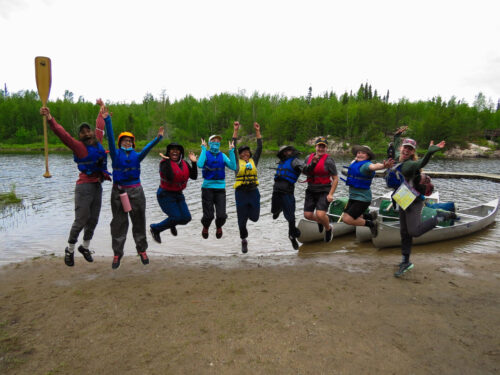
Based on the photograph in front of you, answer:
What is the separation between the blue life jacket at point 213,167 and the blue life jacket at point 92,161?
2.15m

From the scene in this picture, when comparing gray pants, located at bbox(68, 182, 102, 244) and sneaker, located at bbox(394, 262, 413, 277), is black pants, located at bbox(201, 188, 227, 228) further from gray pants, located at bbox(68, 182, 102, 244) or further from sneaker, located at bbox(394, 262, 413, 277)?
sneaker, located at bbox(394, 262, 413, 277)

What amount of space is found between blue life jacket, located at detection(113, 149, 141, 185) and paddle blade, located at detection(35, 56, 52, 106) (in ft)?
6.57

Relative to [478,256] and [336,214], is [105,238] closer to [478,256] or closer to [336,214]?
[336,214]

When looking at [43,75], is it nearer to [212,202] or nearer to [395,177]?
[212,202]

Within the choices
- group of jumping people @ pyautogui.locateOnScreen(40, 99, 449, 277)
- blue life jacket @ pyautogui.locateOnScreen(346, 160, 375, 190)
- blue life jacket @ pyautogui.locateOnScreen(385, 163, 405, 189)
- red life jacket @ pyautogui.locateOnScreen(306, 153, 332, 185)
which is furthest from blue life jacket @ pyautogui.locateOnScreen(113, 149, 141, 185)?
blue life jacket @ pyautogui.locateOnScreen(385, 163, 405, 189)

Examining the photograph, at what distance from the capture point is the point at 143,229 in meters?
6.45

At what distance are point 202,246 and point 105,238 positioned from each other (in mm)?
3959

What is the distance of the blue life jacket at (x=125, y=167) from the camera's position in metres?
5.96

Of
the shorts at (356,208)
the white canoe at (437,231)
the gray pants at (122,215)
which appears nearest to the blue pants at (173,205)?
the gray pants at (122,215)

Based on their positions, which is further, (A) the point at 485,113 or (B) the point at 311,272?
(A) the point at 485,113

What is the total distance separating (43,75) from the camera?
628 centimetres

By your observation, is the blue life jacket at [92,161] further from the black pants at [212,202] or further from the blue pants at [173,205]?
the black pants at [212,202]

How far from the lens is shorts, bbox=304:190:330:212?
7.37 metres

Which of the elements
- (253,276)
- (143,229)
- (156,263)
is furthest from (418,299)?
(156,263)
